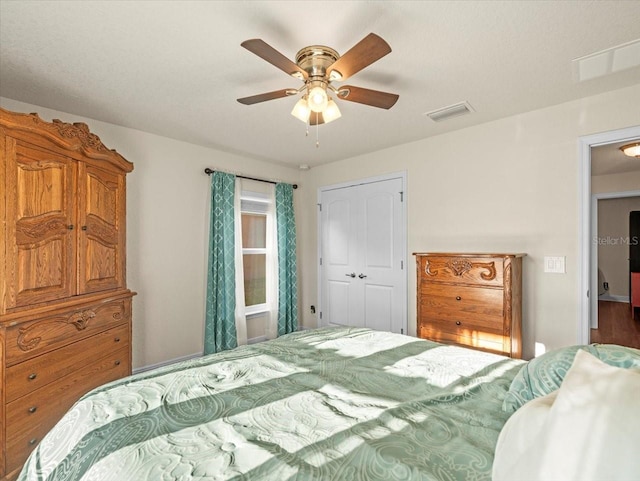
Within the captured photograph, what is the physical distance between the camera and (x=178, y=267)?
3578 millimetres

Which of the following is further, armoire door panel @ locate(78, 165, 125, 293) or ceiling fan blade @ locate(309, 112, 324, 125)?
armoire door panel @ locate(78, 165, 125, 293)

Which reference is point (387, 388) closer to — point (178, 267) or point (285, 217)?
point (178, 267)

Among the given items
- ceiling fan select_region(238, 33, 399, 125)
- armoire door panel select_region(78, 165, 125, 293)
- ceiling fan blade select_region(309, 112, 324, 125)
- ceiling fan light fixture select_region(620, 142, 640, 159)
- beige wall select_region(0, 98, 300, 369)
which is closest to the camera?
ceiling fan select_region(238, 33, 399, 125)

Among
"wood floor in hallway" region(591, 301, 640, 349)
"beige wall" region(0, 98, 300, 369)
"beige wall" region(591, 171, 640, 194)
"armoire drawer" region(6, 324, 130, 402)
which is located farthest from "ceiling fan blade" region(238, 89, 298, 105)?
Result: "beige wall" region(591, 171, 640, 194)

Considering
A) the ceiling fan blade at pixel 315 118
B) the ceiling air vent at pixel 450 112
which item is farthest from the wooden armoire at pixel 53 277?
the ceiling air vent at pixel 450 112

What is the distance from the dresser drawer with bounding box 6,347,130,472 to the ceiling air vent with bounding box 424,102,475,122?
333 centimetres

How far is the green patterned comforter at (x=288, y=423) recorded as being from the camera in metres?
0.87

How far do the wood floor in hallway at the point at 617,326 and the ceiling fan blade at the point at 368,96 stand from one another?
3265 millimetres

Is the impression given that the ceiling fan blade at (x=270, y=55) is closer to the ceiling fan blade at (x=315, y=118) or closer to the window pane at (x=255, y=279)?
the ceiling fan blade at (x=315, y=118)

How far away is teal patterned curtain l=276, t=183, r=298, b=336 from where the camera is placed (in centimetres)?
442

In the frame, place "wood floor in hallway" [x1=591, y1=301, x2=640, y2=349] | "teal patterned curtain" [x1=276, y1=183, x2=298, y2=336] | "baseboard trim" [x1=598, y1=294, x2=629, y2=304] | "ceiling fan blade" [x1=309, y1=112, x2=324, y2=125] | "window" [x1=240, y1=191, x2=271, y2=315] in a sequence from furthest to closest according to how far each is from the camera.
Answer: "baseboard trim" [x1=598, y1=294, x2=629, y2=304] < "teal patterned curtain" [x1=276, y1=183, x2=298, y2=336] < "window" [x1=240, y1=191, x2=271, y2=315] < "wood floor in hallway" [x1=591, y1=301, x2=640, y2=349] < "ceiling fan blade" [x1=309, y1=112, x2=324, y2=125]

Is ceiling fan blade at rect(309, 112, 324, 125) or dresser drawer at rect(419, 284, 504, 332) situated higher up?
ceiling fan blade at rect(309, 112, 324, 125)

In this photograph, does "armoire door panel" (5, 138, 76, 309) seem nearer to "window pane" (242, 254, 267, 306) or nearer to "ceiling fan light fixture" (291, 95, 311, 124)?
"ceiling fan light fixture" (291, 95, 311, 124)

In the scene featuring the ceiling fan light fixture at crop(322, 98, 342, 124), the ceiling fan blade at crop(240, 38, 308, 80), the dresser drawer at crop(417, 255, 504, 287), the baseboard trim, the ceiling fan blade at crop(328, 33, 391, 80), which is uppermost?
the ceiling fan blade at crop(328, 33, 391, 80)
